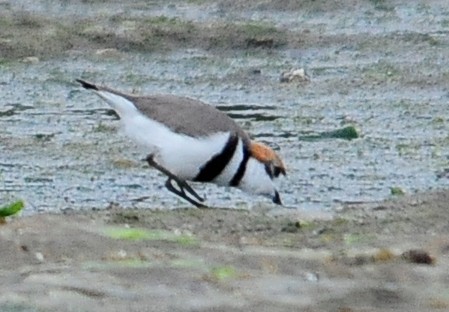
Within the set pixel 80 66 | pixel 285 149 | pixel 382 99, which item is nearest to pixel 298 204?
pixel 285 149

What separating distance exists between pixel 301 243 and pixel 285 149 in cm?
372

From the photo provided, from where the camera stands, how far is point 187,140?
7824mm

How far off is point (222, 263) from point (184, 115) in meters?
2.58

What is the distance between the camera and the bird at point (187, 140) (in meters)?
7.84

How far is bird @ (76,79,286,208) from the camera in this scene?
7.84 metres

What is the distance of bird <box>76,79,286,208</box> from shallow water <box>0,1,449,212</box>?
0.24m

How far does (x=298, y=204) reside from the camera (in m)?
8.29

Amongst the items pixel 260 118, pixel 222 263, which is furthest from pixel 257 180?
pixel 260 118

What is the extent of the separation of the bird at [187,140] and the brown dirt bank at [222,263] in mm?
689

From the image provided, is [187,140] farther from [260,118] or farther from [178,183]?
[260,118]

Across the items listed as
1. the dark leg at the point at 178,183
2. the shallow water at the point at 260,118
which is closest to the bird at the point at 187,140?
the dark leg at the point at 178,183

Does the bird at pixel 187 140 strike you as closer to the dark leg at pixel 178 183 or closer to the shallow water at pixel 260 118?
the dark leg at pixel 178 183

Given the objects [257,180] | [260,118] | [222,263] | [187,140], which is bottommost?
[260,118]

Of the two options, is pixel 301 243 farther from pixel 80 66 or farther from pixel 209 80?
pixel 80 66
